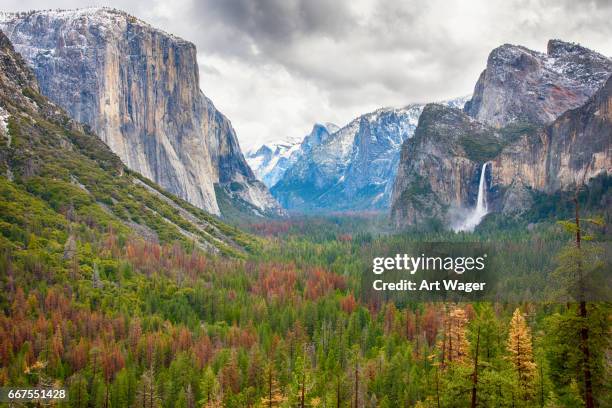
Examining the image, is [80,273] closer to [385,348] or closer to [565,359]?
[385,348]

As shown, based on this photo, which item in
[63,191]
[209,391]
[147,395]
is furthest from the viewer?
[63,191]

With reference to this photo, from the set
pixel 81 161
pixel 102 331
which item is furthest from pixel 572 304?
pixel 81 161

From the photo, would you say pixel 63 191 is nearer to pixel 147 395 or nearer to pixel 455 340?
pixel 147 395

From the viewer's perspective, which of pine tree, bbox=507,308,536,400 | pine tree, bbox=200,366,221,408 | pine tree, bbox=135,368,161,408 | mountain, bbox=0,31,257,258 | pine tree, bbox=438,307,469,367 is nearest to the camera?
pine tree, bbox=507,308,536,400

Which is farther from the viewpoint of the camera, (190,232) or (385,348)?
(190,232)

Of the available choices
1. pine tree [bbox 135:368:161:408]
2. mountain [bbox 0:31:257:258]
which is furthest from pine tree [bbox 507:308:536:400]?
mountain [bbox 0:31:257:258]

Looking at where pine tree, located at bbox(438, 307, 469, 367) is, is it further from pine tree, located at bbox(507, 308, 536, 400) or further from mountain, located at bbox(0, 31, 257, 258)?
mountain, located at bbox(0, 31, 257, 258)

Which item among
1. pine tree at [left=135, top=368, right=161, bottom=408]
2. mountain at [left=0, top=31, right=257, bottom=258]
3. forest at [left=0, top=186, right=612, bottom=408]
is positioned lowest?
pine tree at [left=135, top=368, right=161, bottom=408]

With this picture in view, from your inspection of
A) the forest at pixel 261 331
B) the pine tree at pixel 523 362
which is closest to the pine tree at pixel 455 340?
the forest at pixel 261 331

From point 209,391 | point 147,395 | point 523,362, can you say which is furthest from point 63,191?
point 523,362
